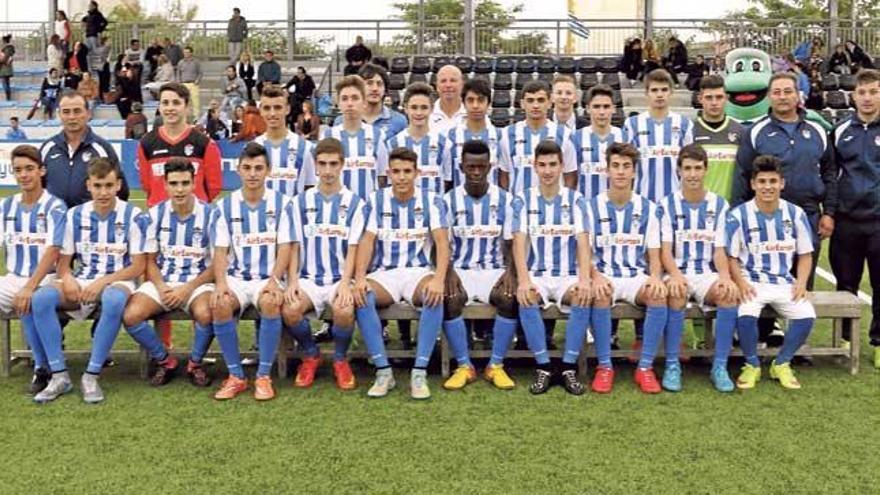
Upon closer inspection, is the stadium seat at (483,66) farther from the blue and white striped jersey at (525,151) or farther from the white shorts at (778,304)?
the white shorts at (778,304)

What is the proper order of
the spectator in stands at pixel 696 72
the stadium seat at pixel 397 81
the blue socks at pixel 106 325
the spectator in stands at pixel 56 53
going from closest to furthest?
1. the blue socks at pixel 106 325
2. the spectator in stands at pixel 696 72
3. the stadium seat at pixel 397 81
4. the spectator in stands at pixel 56 53

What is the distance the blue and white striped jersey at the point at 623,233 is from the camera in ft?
18.3

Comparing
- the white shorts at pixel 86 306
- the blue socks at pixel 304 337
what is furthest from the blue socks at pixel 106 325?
the blue socks at pixel 304 337

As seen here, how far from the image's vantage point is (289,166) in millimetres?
6105

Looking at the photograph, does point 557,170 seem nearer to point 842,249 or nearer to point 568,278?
point 568,278

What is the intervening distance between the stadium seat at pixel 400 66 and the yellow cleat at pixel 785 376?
1610 centimetres

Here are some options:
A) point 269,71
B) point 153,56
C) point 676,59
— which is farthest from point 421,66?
point 153,56

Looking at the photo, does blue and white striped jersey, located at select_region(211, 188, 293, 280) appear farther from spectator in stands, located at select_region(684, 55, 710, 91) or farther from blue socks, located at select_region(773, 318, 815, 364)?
spectator in stands, located at select_region(684, 55, 710, 91)

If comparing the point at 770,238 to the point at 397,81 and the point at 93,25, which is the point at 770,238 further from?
the point at 93,25

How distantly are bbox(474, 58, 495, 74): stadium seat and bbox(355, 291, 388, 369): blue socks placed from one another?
51.7 feet

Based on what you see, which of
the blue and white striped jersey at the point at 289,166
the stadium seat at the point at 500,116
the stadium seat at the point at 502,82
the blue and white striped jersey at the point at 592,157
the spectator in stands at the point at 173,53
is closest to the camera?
the blue and white striped jersey at the point at 289,166

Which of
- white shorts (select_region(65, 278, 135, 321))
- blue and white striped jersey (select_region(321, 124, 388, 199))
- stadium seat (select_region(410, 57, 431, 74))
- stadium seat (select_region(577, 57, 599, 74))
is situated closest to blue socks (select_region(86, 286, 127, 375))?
white shorts (select_region(65, 278, 135, 321))

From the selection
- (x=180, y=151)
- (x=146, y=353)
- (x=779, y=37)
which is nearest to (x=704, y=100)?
(x=180, y=151)

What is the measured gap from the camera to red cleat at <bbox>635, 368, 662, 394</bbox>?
17.4ft
